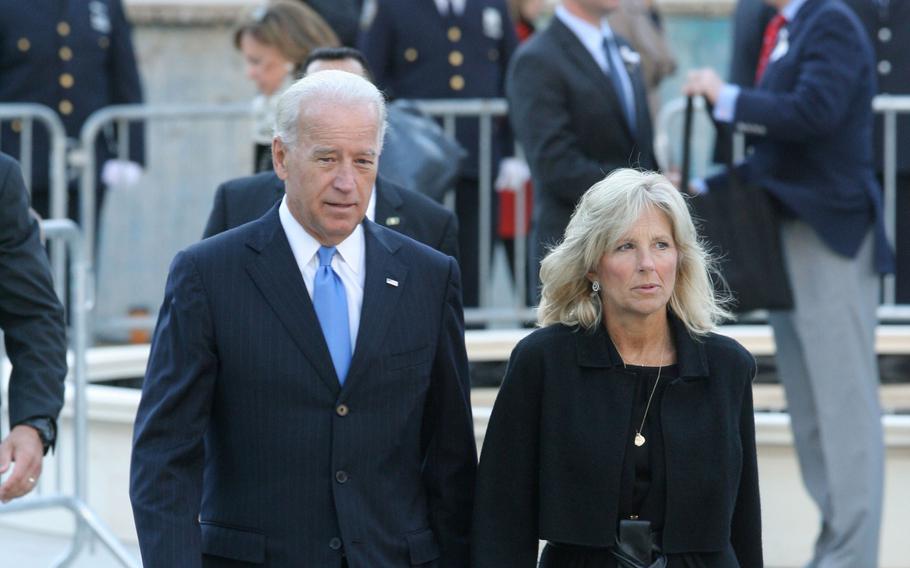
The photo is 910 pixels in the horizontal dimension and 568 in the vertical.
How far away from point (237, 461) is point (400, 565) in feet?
1.32

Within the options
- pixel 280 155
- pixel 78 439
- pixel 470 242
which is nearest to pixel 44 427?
pixel 280 155

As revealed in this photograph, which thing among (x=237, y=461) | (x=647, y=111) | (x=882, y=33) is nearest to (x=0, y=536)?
(x=647, y=111)

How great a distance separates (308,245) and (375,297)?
7.1 inches

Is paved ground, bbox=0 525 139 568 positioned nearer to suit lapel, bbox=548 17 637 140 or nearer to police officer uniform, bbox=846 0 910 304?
suit lapel, bbox=548 17 637 140

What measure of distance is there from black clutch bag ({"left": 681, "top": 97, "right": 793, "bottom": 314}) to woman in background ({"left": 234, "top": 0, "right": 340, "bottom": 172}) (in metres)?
1.42

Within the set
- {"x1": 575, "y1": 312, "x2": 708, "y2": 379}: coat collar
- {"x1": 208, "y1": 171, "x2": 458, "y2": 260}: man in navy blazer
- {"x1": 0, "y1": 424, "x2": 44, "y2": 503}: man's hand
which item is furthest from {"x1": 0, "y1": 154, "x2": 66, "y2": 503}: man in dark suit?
{"x1": 575, "y1": 312, "x2": 708, "y2": 379}: coat collar

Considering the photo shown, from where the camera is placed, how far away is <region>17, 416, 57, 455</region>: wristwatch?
4367 mm

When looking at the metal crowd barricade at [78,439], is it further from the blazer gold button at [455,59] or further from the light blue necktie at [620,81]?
the blazer gold button at [455,59]

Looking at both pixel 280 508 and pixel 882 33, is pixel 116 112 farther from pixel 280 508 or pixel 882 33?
pixel 280 508

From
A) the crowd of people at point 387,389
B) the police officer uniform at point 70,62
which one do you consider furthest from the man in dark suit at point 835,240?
the police officer uniform at point 70,62

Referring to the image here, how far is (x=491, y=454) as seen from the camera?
397 centimetres

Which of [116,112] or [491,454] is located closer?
[491,454]

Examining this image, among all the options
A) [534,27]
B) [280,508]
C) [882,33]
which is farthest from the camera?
[534,27]

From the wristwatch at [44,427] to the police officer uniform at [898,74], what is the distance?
5.18 meters
